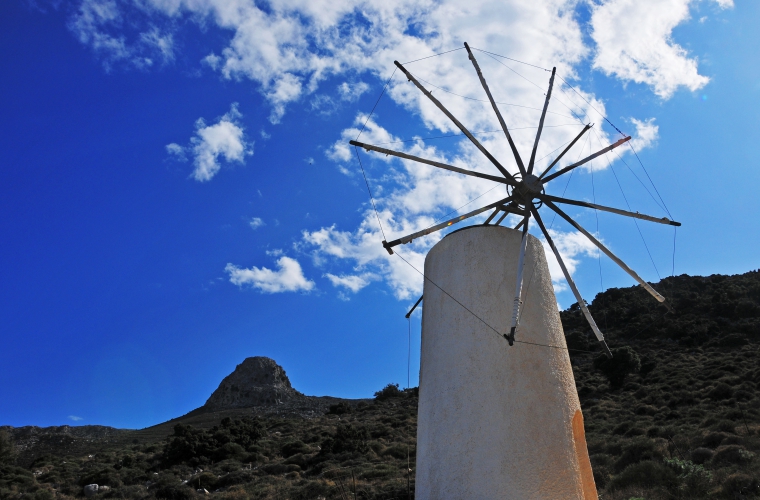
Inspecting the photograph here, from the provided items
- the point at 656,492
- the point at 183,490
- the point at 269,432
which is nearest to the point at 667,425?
the point at 656,492

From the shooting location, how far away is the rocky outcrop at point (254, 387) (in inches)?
1690

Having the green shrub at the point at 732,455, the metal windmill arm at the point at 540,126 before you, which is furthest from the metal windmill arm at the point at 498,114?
the green shrub at the point at 732,455

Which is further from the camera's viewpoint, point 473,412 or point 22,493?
point 22,493

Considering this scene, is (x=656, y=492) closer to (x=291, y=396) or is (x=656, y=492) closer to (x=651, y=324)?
(x=651, y=324)

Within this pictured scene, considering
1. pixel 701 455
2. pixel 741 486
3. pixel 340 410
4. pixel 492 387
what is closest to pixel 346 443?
pixel 701 455

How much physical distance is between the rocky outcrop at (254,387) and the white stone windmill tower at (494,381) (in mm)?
37285

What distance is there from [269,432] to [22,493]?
39.0 ft

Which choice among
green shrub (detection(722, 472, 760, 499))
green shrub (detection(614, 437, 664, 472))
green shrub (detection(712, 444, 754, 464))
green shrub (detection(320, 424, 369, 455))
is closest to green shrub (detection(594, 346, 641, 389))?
green shrub (detection(320, 424, 369, 455))

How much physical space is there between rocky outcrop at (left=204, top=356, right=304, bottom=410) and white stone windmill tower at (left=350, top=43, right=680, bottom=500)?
122 feet

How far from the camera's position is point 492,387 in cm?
588

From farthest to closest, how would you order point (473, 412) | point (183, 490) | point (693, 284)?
point (693, 284)
point (183, 490)
point (473, 412)

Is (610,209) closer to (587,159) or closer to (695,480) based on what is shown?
(587,159)

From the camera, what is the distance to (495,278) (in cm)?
648

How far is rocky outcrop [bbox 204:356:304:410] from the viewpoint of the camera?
42938 millimetres
